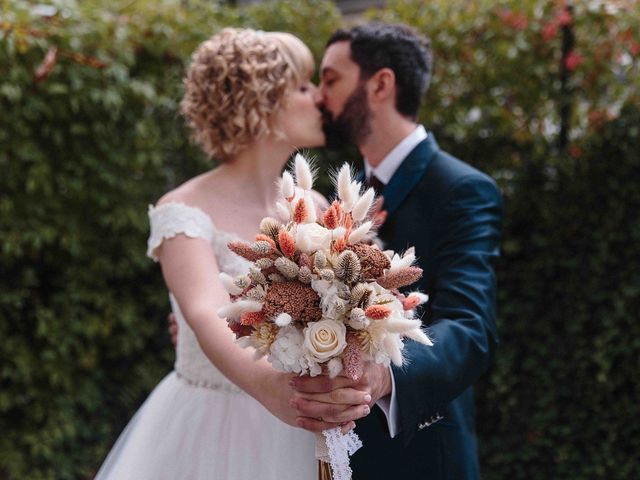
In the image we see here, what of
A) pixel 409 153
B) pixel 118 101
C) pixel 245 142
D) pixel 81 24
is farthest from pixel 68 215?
pixel 409 153

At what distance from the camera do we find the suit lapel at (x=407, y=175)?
2.45 metres

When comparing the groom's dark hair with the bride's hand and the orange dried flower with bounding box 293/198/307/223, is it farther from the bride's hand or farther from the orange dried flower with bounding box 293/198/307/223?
the bride's hand

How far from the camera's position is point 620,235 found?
3.55 m

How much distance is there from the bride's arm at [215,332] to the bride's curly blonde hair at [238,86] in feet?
1.47

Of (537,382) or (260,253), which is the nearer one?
(260,253)

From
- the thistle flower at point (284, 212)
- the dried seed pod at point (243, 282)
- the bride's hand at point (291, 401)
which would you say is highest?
the thistle flower at point (284, 212)

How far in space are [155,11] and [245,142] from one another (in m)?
1.98

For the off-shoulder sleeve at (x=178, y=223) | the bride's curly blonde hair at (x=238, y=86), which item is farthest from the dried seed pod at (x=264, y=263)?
the bride's curly blonde hair at (x=238, y=86)

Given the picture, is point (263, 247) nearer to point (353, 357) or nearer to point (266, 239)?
point (266, 239)

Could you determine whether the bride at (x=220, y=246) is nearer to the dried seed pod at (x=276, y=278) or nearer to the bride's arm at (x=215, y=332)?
the bride's arm at (x=215, y=332)

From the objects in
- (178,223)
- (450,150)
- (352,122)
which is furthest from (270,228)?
(450,150)

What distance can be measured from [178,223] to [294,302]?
0.81 metres

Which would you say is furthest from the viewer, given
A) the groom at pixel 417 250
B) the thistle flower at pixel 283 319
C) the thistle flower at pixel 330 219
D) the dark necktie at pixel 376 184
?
the dark necktie at pixel 376 184

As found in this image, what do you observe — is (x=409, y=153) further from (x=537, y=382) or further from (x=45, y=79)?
(x=45, y=79)
